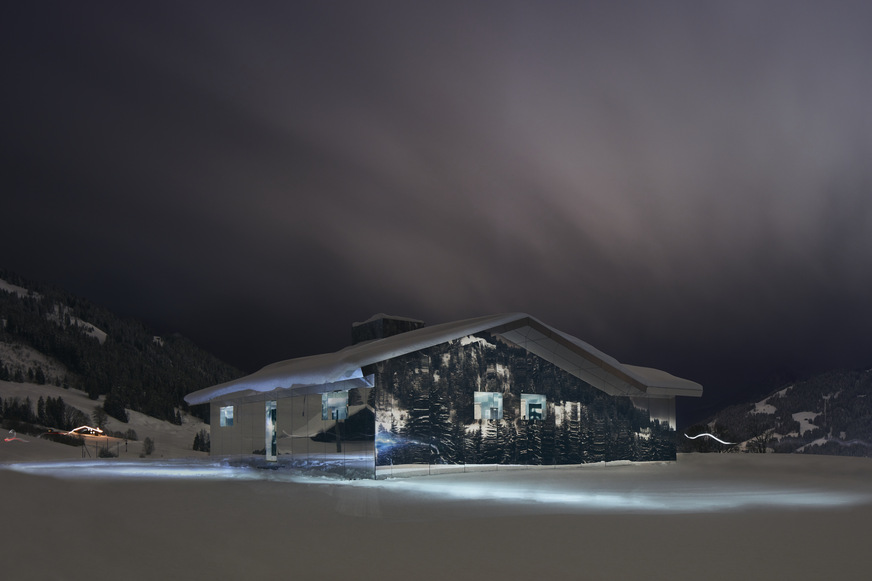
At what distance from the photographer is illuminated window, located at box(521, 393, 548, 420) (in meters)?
21.0

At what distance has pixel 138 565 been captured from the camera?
Result: 678 centimetres

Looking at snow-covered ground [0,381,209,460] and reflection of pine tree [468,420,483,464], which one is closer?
reflection of pine tree [468,420,483,464]

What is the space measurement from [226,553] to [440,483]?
9.09 meters

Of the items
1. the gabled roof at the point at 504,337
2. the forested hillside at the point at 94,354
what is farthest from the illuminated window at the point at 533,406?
the forested hillside at the point at 94,354

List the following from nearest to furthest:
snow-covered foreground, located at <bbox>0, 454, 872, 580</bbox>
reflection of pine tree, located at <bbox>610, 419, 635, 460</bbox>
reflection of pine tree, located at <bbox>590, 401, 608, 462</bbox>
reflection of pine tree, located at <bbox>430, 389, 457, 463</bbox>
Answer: snow-covered foreground, located at <bbox>0, 454, 872, 580</bbox> → reflection of pine tree, located at <bbox>430, 389, 457, 463</bbox> → reflection of pine tree, located at <bbox>590, 401, 608, 462</bbox> → reflection of pine tree, located at <bbox>610, 419, 635, 460</bbox>

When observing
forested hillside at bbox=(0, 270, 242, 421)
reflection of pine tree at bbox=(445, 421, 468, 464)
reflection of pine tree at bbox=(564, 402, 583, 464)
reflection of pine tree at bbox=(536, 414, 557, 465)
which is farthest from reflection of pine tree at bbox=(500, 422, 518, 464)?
forested hillside at bbox=(0, 270, 242, 421)

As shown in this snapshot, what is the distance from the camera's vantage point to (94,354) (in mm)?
79438

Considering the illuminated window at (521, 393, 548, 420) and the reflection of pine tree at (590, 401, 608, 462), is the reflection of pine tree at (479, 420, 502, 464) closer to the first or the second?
the illuminated window at (521, 393, 548, 420)

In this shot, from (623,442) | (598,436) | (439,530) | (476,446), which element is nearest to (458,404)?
(476,446)

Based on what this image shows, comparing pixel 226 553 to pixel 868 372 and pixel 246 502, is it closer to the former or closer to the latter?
pixel 246 502

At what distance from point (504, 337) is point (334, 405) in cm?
494

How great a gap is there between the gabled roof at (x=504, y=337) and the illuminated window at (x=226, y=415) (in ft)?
3.86

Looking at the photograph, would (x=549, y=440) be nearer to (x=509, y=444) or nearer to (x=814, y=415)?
(x=509, y=444)

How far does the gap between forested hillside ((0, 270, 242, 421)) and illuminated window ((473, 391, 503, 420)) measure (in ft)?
154
